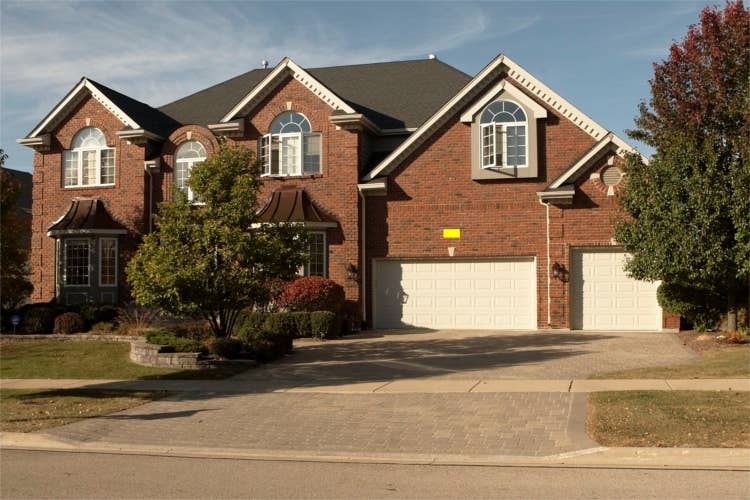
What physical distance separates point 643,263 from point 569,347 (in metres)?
2.70

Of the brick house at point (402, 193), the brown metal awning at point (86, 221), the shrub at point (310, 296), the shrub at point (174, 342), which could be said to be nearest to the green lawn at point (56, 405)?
the shrub at point (174, 342)

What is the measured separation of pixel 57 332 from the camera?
2300 centimetres

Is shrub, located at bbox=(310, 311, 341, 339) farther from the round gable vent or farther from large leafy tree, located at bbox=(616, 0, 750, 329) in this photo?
the round gable vent

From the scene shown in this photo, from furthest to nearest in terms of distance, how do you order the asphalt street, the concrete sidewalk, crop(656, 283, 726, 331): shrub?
crop(656, 283, 726, 331): shrub < the concrete sidewalk < the asphalt street

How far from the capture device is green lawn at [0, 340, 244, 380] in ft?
51.8

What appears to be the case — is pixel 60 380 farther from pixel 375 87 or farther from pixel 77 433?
pixel 375 87

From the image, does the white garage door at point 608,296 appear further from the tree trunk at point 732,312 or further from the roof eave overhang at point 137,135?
the roof eave overhang at point 137,135

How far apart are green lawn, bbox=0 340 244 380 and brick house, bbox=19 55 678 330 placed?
598 cm

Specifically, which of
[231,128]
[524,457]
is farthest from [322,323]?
[524,457]

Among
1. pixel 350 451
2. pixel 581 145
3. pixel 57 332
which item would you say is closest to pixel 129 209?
pixel 57 332

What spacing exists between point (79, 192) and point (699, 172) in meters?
20.8

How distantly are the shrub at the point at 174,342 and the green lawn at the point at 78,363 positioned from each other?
68cm

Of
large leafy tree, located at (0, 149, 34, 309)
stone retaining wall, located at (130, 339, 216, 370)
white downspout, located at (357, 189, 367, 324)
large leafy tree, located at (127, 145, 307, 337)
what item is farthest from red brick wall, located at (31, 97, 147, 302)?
large leafy tree, located at (127, 145, 307, 337)

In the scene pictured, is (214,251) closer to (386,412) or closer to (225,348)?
(225,348)
